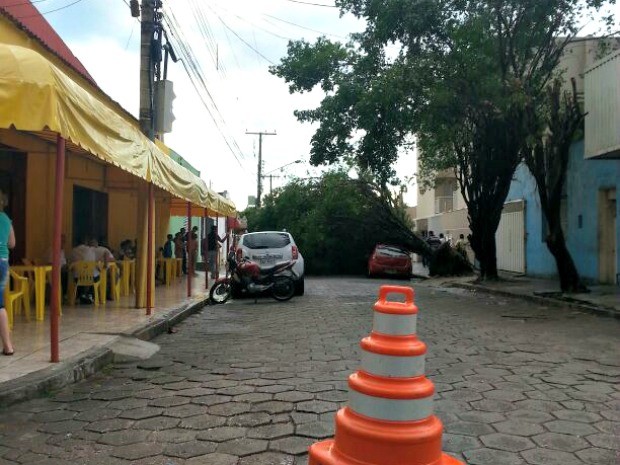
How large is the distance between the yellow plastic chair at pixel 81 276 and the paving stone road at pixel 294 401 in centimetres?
259

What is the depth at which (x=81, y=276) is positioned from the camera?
1020 cm

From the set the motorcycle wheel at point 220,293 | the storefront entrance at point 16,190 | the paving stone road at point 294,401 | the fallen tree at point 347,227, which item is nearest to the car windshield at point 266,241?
the motorcycle wheel at point 220,293

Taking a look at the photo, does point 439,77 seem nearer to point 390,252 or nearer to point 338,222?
point 390,252

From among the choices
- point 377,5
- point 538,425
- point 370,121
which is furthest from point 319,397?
point 377,5

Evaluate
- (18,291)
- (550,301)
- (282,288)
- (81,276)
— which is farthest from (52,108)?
(550,301)

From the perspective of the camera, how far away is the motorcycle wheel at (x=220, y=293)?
1304cm

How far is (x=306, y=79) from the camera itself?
16.6m

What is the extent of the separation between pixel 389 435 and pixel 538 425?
2.05 m

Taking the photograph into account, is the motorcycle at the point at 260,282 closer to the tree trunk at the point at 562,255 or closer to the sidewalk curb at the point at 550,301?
the sidewalk curb at the point at 550,301

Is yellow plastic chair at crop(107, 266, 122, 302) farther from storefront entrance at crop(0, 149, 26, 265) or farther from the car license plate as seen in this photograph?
the car license plate

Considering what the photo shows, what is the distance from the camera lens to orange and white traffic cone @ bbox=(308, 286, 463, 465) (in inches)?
106

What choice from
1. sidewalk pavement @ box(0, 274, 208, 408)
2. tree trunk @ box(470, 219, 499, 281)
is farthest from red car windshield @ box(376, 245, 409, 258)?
sidewalk pavement @ box(0, 274, 208, 408)

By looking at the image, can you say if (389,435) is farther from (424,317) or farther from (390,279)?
(390,279)

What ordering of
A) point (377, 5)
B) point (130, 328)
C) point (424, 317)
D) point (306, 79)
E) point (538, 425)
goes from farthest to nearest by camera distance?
point (306, 79) < point (377, 5) < point (424, 317) < point (130, 328) < point (538, 425)
